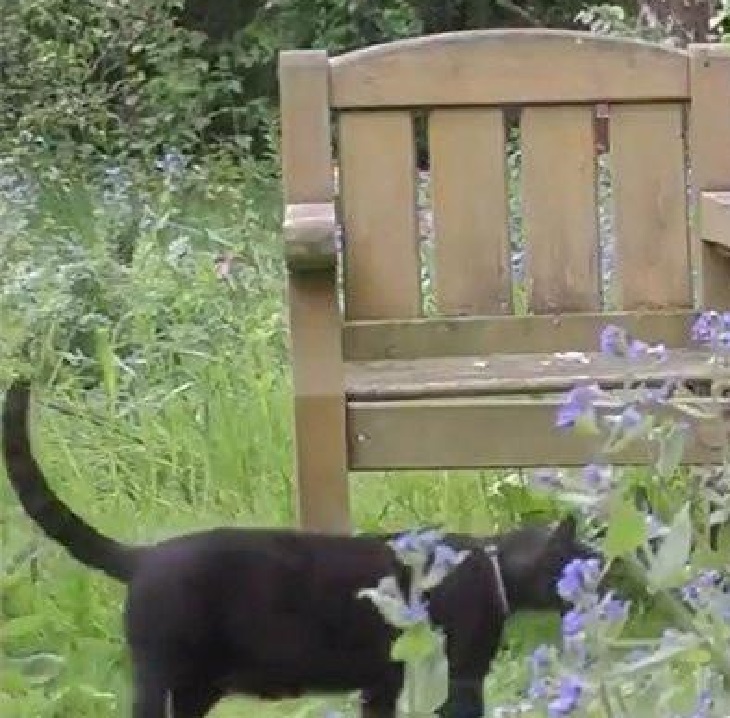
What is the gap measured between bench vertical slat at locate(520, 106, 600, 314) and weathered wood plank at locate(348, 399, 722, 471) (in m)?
0.71

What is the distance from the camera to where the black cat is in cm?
287

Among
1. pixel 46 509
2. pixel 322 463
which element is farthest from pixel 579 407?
pixel 322 463

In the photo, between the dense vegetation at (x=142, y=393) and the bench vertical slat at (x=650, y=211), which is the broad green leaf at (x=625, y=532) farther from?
the bench vertical slat at (x=650, y=211)

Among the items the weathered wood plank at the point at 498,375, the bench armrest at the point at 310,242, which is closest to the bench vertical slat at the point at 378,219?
the weathered wood plank at the point at 498,375

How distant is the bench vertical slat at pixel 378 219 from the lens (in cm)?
382

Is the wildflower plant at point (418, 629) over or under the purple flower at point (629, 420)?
under

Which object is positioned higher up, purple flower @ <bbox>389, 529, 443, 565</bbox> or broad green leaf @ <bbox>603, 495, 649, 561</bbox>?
broad green leaf @ <bbox>603, 495, 649, 561</bbox>

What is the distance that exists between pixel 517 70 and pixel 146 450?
105 cm

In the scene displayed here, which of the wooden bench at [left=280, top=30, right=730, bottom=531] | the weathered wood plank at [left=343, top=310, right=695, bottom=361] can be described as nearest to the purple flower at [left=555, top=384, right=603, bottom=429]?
the wooden bench at [left=280, top=30, right=730, bottom=531]

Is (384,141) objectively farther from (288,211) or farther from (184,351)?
(184,351)

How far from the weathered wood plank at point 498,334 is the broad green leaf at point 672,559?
93.6 inches

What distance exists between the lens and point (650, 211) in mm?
3895

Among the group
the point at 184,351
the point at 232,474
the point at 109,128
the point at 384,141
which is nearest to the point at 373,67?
the point at 384,141

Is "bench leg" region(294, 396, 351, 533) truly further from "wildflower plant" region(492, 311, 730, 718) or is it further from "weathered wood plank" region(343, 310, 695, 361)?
"wildflower plant" region(492, 311, 730, 718)
